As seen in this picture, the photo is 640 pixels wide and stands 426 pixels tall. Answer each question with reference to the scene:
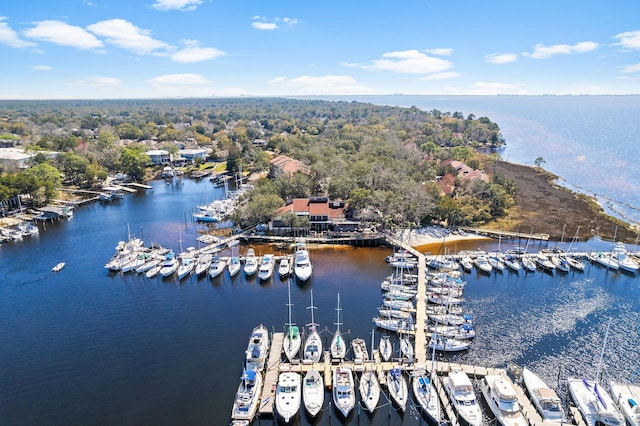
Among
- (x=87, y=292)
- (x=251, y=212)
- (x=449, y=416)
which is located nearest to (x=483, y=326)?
(x=449, y=416)

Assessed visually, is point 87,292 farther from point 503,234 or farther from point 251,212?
point 503,234

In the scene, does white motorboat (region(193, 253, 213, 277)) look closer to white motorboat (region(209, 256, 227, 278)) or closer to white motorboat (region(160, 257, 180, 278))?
white motorboat (region(209, 256, 227, 278))

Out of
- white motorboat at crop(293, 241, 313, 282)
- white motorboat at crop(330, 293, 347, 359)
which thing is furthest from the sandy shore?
white motorboat at crop(330, 293, 347, 359)

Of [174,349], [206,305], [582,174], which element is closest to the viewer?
[174,349]

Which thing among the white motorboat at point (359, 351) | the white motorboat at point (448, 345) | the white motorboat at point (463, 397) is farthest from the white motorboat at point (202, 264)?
the white motorboat at point (463, 397)

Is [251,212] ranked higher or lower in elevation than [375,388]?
higher

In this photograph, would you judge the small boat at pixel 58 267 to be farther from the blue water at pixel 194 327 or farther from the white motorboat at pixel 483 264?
the white motorboat at pixel 483 264
